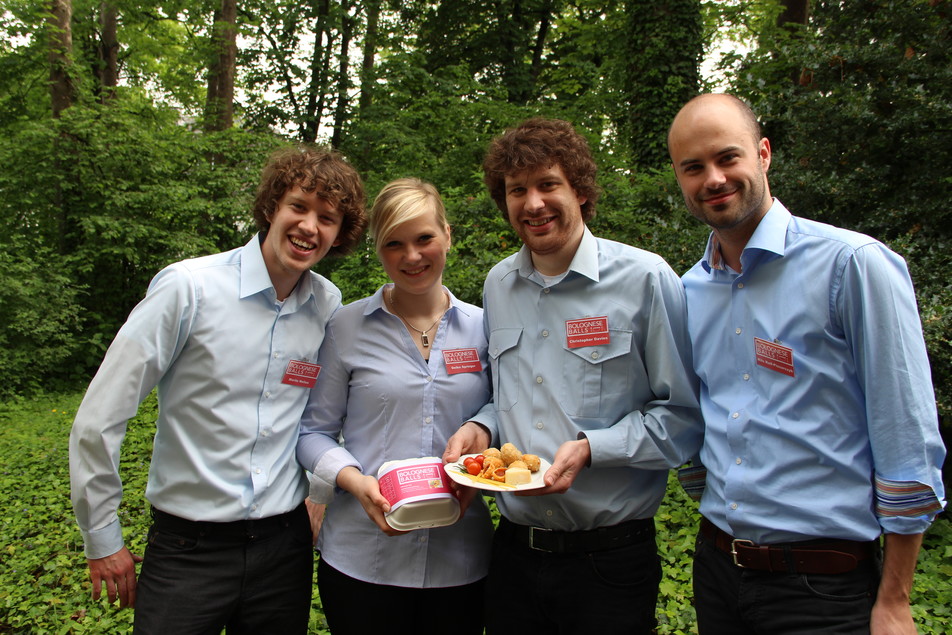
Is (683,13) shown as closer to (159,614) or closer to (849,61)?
(849,61)

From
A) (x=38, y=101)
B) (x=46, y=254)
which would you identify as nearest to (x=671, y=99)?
(x=46, y=254)

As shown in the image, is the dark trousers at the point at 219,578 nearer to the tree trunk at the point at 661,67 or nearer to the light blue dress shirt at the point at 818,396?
the light blue dress shirt at the point at 818,396

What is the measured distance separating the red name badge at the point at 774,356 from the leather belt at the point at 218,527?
1.71 meters

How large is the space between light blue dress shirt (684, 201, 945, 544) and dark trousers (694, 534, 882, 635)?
0.11m

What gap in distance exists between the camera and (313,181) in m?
2.45

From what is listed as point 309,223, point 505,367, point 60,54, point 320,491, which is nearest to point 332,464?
point 320,491

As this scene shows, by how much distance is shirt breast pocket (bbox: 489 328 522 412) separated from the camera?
2.38 metres

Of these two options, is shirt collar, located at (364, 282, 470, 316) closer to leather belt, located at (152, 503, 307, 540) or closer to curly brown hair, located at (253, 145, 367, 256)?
curly brown hair, located at (253, 145, 367, 256)

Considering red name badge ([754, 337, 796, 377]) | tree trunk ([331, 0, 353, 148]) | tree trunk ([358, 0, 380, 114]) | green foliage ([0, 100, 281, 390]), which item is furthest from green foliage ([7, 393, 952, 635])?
tree trunk ([331, 0, 353, 148])

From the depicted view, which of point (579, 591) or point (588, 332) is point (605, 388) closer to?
point (588, 332)

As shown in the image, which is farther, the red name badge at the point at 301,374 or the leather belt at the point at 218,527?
the red name badge at the point at 301,374

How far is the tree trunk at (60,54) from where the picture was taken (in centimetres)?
1124

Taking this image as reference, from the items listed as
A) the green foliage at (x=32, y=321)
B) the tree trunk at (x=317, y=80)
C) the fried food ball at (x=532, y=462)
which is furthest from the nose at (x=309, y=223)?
the tree trunk at (x=317, y=80)

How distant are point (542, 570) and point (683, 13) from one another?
9.88m
